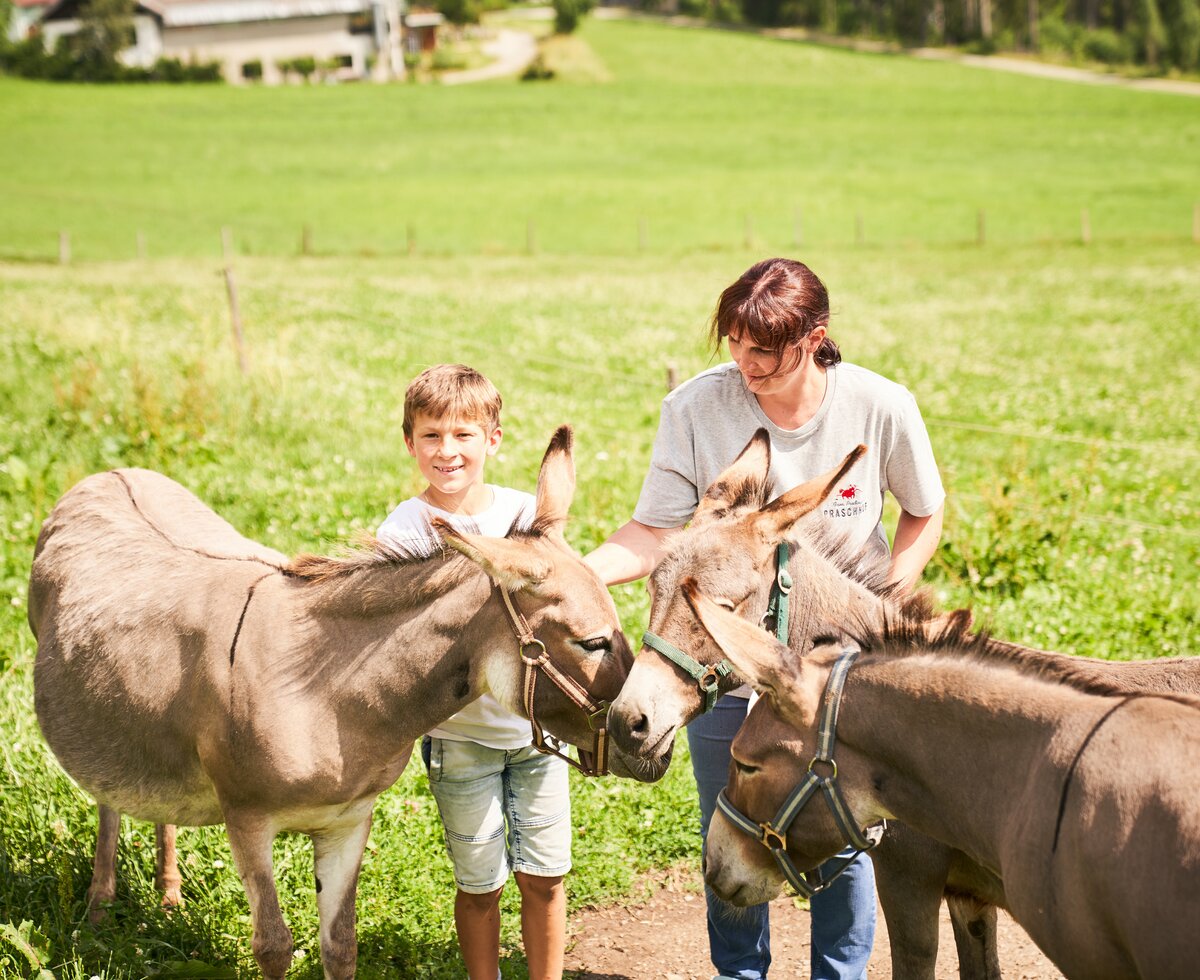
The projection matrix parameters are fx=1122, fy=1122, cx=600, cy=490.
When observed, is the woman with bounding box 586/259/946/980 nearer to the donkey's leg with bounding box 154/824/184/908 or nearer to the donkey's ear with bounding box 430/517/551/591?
the donkey's ear with bounding box 430/517/551/591

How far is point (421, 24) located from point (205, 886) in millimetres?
93427

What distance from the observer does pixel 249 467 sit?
33.6 feet

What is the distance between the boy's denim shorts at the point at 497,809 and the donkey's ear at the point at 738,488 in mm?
1200

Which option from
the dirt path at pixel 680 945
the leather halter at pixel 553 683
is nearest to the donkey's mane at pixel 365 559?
the leather halter at pixel 553 683

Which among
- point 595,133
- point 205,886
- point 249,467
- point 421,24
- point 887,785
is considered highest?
point 421,24

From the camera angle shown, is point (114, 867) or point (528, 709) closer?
point (528, 709)

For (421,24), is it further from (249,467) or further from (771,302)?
(771,302)

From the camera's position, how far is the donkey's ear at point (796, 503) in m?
3.32

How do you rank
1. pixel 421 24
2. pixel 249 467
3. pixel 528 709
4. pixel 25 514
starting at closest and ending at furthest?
pixel 528 709 → pixel 25 514 → pixel 249 467 → pixel 421 24

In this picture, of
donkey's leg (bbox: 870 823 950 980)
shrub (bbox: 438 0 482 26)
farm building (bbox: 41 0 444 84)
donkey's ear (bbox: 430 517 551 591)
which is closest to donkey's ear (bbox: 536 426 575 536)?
donkey's ear (bbox: 430 517 551 591)

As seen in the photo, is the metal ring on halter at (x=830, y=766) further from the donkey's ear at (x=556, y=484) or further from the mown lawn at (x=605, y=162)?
the mown lawn at (x=605, y=162)

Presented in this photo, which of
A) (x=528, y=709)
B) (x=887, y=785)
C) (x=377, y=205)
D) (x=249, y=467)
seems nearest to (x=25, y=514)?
(x=249, y=467)

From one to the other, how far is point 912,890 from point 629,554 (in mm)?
1437

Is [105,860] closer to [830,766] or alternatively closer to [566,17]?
[830,766]
